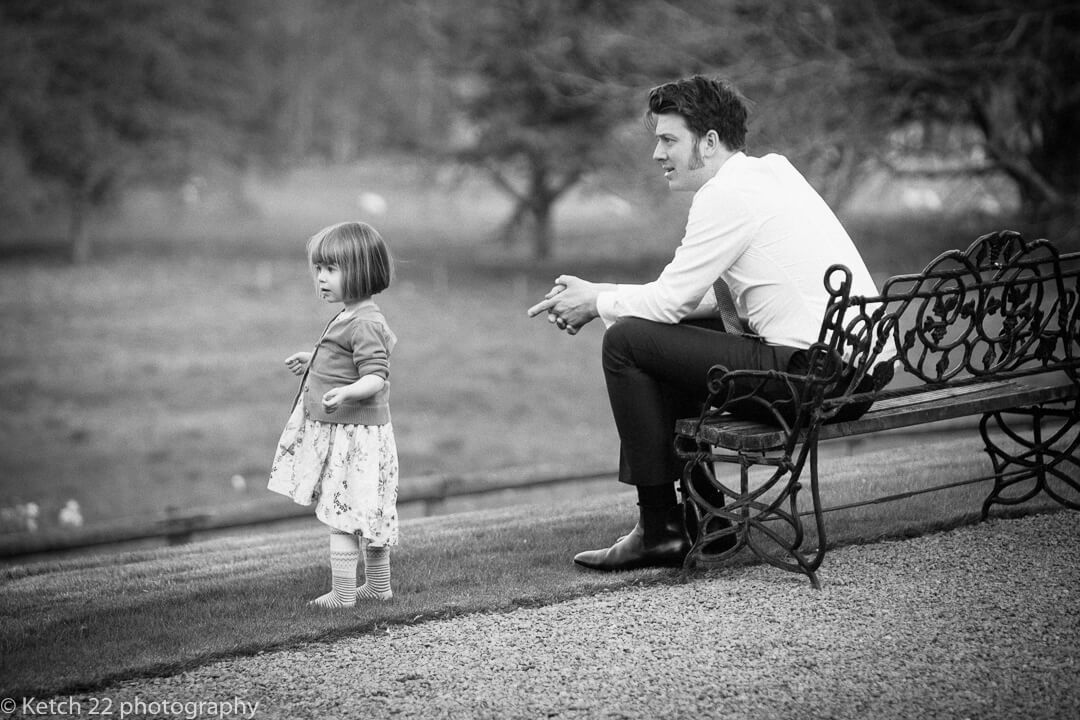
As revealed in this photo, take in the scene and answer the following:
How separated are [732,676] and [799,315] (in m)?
1.35

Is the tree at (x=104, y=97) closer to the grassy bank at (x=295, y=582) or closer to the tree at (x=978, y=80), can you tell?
the tree at (x=978, y=80)

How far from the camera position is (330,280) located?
13.7 ft

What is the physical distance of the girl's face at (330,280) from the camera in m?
4.16

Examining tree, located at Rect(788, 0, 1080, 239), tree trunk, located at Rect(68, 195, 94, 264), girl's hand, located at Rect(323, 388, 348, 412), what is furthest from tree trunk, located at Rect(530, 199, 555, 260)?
girl's hand, located at Rect(323, 388, 348, 412)

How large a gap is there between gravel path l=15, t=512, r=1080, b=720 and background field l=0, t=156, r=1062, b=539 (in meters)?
3.84

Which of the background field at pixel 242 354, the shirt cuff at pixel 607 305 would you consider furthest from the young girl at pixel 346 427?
the background field at pixel 242 354

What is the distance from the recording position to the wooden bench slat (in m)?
4.09

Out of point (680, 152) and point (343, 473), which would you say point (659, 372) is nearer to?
point (680, 152)

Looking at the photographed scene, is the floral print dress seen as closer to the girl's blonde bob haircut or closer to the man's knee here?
the girl's blonde bob haircut

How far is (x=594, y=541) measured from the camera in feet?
16.6

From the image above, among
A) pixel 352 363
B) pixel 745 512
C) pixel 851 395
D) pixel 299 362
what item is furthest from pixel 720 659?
pixel 299 362

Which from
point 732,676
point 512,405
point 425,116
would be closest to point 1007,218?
point 512,405

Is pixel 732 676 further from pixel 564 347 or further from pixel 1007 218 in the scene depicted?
pixel 564 347

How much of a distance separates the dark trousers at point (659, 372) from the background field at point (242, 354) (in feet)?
12.3
